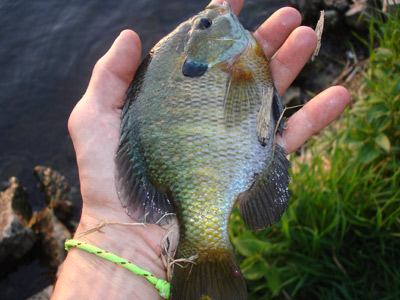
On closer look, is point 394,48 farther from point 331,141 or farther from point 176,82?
point 176,82

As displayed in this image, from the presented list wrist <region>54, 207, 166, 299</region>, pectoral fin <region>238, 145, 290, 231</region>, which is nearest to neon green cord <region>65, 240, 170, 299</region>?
wrist <region>54, 207, 166, 299</region>

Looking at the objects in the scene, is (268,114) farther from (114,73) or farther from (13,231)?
(13,231)

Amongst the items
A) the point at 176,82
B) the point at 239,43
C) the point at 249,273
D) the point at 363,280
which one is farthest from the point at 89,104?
the point at 363,280

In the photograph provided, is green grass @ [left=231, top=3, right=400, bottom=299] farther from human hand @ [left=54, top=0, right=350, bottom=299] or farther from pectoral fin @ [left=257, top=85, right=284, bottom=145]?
pectoral fin @ [left=257, top=85, right=284, bottom=145]

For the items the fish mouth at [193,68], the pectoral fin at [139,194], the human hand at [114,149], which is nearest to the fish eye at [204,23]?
the fish mouth at [193,68]

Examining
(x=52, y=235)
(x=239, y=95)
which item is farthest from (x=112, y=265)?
(x=52, y=235)

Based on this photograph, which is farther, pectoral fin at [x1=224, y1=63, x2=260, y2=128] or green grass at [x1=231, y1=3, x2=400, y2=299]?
green grass at [x1=231, y1=3, x2=400, y2=299]

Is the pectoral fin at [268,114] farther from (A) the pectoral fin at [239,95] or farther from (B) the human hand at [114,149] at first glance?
(B) the human hand at [114,149]
